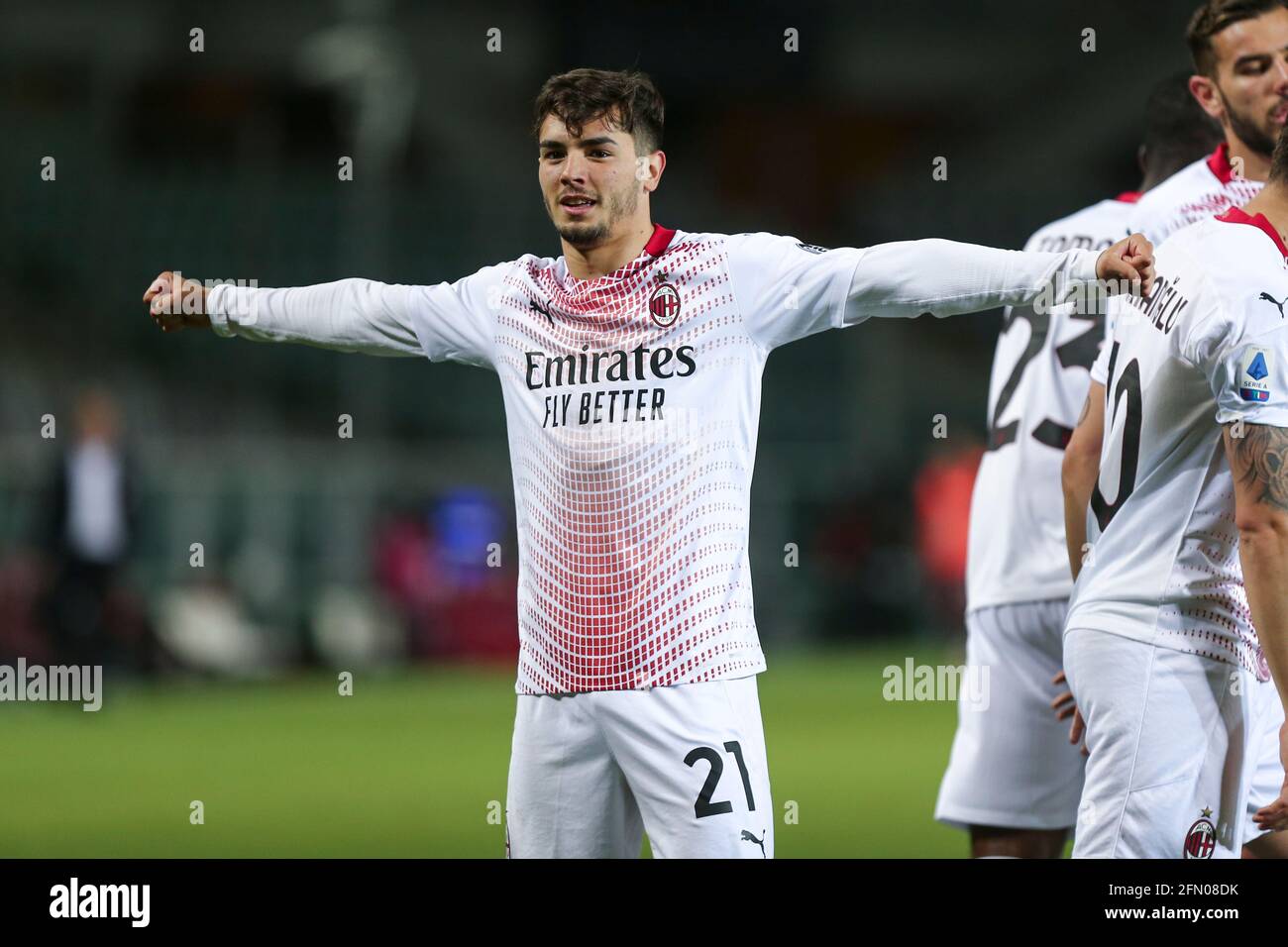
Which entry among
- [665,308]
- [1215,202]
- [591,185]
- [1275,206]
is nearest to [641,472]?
[665,308]

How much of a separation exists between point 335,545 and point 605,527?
1529 centimetres

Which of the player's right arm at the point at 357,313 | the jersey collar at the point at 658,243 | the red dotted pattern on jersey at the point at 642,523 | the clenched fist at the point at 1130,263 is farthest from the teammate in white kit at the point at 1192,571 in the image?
the player's right arm at the point at 357,313

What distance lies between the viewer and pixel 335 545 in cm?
1914

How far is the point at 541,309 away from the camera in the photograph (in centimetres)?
441

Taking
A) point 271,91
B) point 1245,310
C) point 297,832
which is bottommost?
point 297,832

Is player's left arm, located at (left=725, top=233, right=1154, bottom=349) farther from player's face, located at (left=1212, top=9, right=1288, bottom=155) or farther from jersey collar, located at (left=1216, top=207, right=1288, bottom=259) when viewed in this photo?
player's face, located at (left=1212, top=9, right=1288, bottom=155)

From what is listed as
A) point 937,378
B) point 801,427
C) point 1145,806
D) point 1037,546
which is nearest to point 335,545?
point 801,427

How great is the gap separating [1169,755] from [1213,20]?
2.40m

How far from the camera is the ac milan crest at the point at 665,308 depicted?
168 inches

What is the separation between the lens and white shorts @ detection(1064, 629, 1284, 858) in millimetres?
4055

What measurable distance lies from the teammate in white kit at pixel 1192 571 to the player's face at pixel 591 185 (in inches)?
51.8

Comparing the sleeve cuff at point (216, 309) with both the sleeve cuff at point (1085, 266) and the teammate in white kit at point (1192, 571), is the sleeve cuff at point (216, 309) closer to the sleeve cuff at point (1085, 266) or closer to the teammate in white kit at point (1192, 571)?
the sleeve cuff at point (1085, 266)

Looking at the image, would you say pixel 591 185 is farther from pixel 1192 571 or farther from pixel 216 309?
pixel 1192 571
